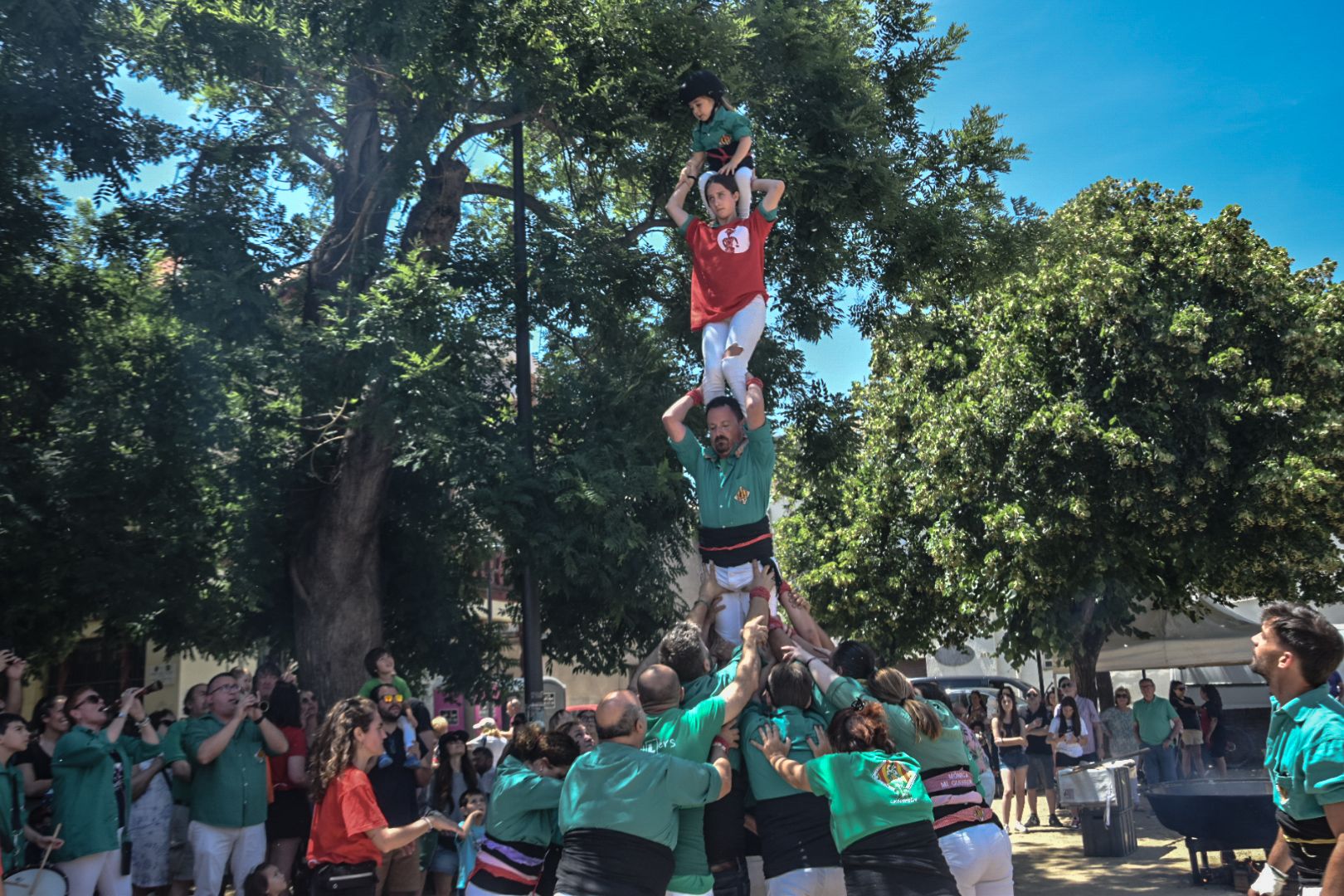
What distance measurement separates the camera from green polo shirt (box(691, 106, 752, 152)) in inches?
311

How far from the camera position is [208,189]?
1162 cm

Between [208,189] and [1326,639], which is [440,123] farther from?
[1326,639]

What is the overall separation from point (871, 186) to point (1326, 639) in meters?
8.23

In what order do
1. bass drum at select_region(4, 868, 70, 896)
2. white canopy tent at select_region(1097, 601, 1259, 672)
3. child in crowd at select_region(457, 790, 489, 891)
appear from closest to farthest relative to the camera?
bass drum at select_region(4, 868, 70, 896) → child in crowd at select_region(457, 790, 489, 891) → white canopy tent at select_region(1097, 601, 1259, 672)

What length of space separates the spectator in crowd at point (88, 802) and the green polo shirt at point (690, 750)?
161 inches

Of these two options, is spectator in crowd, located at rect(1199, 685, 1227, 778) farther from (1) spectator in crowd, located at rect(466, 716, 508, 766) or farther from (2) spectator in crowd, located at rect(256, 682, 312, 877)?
(2) spectator in crowd, located at rect(256, 682, 312, 877)

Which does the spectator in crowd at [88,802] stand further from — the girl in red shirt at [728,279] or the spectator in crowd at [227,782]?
the girl in red shirt at [728,279]

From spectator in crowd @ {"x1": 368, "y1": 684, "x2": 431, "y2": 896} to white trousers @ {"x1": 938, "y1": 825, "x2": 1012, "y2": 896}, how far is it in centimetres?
375

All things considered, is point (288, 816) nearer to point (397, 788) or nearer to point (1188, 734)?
point (397, 788)

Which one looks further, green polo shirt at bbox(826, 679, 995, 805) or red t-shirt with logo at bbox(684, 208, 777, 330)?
red t-shirt with logo at bbox(684, 208, 777, 330)

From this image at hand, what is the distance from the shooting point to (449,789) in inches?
361

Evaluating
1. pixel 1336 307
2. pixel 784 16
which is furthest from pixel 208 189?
pixel 1336 307

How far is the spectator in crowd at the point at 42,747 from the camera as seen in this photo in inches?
291

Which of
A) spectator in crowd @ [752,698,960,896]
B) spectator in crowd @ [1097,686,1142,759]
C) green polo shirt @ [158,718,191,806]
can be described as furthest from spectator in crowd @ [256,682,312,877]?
spectator in crowd @ [1097,686,1142,759]
